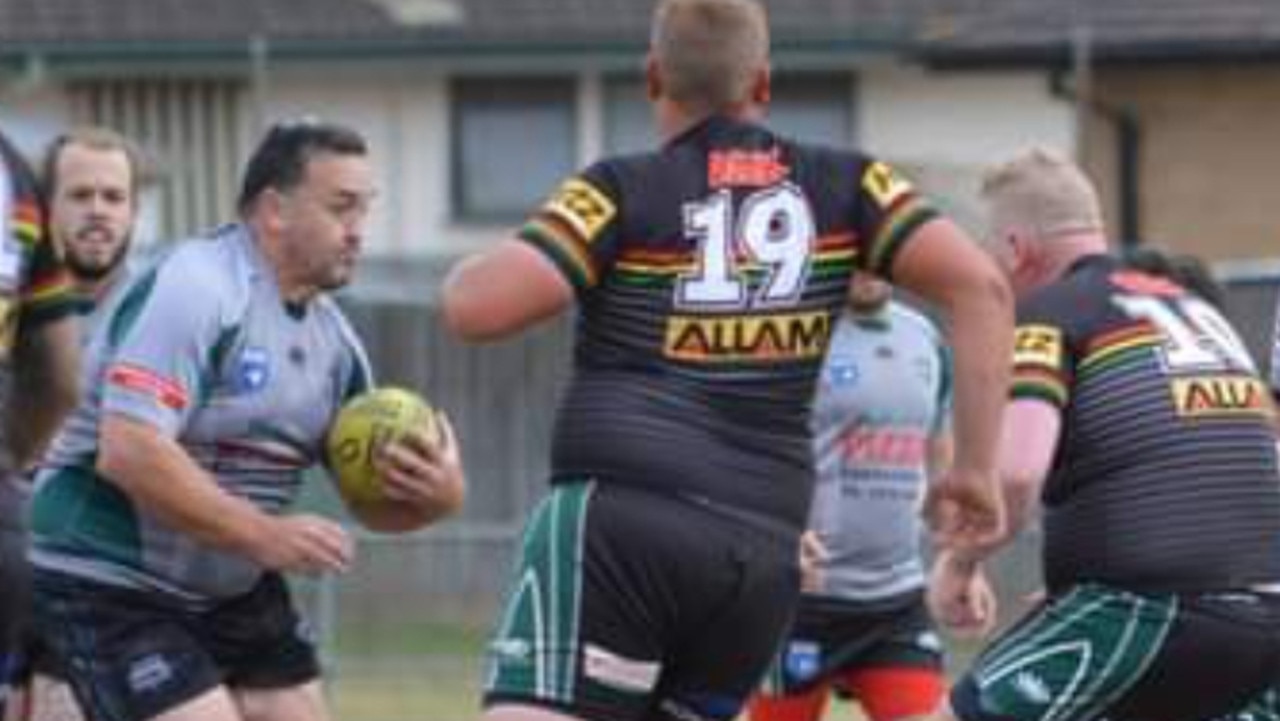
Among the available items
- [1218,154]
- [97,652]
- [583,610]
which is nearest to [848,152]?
[583,610]

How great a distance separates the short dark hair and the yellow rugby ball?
57cm

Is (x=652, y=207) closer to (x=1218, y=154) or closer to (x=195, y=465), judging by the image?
(x=195, y=465)

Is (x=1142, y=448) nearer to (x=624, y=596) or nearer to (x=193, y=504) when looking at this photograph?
(x=624, y=596)

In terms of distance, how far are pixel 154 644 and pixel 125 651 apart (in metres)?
0.07

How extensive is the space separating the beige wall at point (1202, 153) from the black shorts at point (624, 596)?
20384 millimetres

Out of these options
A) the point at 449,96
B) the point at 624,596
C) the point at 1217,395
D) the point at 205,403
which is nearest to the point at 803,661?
the point at 1217,395

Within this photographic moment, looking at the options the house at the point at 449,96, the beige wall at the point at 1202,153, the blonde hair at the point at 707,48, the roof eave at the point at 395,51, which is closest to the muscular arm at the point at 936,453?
the blonde hair at the point at 707,48

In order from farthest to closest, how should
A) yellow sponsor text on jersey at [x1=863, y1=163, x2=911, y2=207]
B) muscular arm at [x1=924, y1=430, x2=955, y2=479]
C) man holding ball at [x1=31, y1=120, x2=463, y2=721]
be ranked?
muscular arm at [x1=924, y1=430, x2=955, y2=479], man holding ball at [x1=31, y1=120, x2=463, y2=721], yellow sponsor text on jersey at [x1=863, y1=163, x2=911, y2=207]

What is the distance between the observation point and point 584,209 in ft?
29.3

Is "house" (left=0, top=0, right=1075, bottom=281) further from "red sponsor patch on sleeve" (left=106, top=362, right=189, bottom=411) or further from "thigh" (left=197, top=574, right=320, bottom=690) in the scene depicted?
"red sponsor patch on sleeve" (left=106, top=362, right=189, bottom=411)

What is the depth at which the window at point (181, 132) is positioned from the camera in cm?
2927

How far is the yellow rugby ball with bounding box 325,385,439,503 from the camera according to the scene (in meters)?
9.59

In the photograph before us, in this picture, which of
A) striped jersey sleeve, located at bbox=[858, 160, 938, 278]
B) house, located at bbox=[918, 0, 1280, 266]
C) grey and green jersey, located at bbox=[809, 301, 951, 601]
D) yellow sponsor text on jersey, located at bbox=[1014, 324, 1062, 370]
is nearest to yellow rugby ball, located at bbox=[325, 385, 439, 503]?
striped jersey sleeve, located at bbox=[858, 160, 938, 278]

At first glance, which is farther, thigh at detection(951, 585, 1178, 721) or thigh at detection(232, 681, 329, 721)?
thigh at detection(232, 681, 329, 721)
